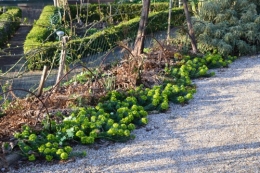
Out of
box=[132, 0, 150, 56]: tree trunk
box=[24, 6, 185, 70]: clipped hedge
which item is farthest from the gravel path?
box=[24, 6, 185, 70]: clipped hedge

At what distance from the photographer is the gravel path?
414 cm

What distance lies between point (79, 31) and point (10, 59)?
3248 millimetres

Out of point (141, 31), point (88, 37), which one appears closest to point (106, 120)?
point (141, 31)

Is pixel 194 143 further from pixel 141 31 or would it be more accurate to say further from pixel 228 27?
pixel 228 27

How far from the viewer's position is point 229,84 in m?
6.65

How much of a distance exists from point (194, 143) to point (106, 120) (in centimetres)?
105

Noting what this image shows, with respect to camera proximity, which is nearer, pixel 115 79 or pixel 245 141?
pixel 245 141

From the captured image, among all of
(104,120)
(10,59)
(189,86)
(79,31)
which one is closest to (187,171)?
(104,120)

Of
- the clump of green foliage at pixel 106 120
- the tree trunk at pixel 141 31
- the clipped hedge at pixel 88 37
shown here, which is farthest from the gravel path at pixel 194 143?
the clipped hedge at pixel 88 37

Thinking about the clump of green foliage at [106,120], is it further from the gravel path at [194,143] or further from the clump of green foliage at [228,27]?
the clump of green foliage at [228,27]

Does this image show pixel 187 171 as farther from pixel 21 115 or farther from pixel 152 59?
pixel 152 59

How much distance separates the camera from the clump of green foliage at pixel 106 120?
434 cm

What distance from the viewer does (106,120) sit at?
498 cm

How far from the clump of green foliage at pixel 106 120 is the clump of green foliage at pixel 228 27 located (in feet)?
5.60
